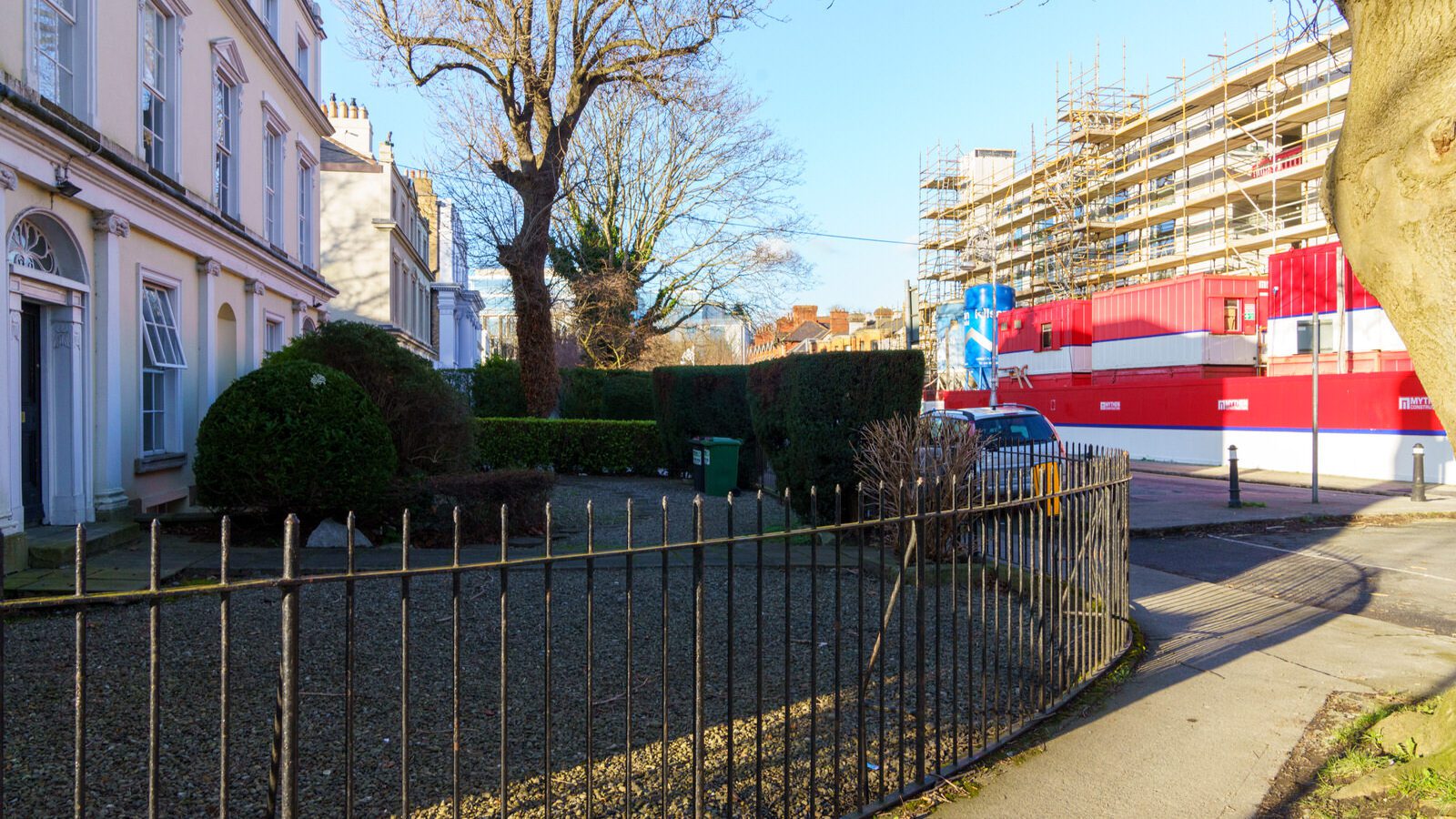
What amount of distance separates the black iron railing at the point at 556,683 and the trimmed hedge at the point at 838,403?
2.58 m

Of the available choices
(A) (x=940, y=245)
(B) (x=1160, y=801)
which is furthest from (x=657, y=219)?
(A) (x=940, y=245)

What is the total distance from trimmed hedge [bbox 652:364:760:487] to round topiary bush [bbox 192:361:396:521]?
8.36 metres

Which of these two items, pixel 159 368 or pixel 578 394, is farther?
pixel 578 394

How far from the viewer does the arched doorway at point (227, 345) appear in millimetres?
14000

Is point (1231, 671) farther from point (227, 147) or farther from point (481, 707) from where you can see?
point (227, 147)

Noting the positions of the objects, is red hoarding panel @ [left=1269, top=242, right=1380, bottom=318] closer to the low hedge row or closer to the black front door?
the low hedge row

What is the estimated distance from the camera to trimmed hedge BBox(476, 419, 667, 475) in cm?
1873

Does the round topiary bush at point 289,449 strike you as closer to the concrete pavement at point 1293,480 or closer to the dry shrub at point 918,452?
the dry shrub at point 918,452

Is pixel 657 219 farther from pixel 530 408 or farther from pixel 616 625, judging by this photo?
pixel 616 625

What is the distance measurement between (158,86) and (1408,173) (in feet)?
42.5

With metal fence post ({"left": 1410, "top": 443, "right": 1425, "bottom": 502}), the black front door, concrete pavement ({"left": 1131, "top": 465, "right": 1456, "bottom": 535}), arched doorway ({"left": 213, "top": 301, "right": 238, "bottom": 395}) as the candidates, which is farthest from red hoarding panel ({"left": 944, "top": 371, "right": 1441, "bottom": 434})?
the black front door

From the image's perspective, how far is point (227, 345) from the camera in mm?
14422

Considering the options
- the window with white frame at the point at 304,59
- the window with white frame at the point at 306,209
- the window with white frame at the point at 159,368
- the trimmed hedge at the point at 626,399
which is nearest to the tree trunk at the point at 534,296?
the trimmed hedge at the point at 626,399

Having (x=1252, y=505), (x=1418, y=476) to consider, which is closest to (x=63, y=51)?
(x=1252, y=505)
